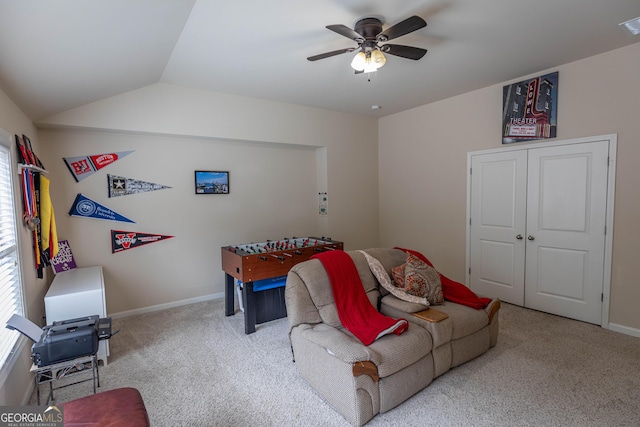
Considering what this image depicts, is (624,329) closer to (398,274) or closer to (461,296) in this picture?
(461,296)

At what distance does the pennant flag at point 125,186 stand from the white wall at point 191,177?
0.07 meters


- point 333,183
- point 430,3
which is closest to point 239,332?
point 333,183

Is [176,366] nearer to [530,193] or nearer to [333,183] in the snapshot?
[333,183]

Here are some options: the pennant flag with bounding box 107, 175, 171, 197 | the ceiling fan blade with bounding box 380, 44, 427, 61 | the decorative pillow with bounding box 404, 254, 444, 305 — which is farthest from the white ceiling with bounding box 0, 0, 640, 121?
the decorative pillow with bounding box 404, 254, 444, 305

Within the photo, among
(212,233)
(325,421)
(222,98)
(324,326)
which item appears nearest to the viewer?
(325,421)

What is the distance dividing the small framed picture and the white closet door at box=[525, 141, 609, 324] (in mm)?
3871

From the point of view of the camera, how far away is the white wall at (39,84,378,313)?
11.5 ft

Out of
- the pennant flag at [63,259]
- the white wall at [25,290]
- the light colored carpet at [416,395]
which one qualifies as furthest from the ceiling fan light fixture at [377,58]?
the pennant flag at [63,259]

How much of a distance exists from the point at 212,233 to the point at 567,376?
4024mm

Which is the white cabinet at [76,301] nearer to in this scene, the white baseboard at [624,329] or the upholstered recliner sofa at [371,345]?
the upholstered recliner sofa at [371,345]

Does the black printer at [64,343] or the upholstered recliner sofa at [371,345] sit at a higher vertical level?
the black printer at [64,343]

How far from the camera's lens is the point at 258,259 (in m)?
3.32

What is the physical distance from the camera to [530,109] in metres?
3.68

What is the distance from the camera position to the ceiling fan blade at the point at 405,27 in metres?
2.04
